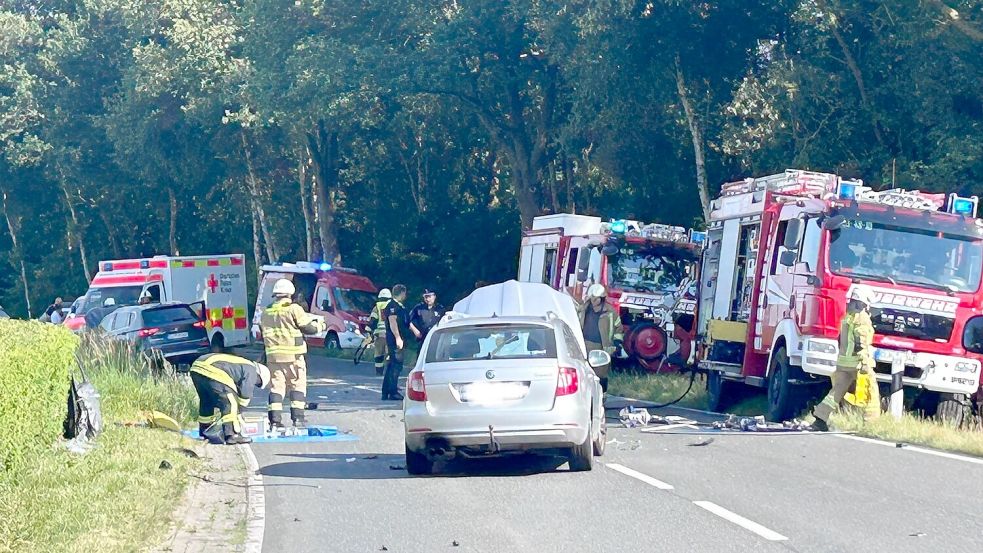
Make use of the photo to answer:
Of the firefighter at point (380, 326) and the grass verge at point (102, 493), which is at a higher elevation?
the firefighter at point (380, 326)

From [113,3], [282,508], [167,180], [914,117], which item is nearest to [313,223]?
[167,180]

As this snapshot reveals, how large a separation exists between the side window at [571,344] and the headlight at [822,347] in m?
4.11

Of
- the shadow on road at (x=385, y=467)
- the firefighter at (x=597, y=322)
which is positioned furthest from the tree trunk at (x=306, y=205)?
the shadow on road at (x=385, y=467)

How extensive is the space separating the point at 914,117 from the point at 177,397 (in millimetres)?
15919

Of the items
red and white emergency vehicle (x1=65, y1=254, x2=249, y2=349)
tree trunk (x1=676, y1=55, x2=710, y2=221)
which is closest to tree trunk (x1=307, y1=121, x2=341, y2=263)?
red and white emergency vehicle (x1=65, y1=254, x2=249, y2=349)

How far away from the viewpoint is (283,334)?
615 inches

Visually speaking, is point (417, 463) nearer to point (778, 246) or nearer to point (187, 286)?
point (778, 246)

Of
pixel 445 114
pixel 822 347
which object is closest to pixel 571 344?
pixel 822 347

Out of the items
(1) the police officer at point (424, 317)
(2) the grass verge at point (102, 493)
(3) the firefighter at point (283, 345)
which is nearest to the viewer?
(2) the grass verge at point (102, 493)

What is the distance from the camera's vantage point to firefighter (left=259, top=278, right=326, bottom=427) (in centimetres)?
1553

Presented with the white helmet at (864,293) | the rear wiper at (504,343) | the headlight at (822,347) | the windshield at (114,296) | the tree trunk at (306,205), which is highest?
the tree trunk at (306,205)

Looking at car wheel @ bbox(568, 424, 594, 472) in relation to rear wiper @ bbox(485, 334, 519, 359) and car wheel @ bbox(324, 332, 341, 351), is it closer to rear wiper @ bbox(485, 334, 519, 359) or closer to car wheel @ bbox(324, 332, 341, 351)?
rear wiper @ bbox(485, 334, 519, 359)

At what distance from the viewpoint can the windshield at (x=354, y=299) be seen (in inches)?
1475

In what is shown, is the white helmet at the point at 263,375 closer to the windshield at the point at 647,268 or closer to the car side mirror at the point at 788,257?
the car side mirror at the point at 788,257
